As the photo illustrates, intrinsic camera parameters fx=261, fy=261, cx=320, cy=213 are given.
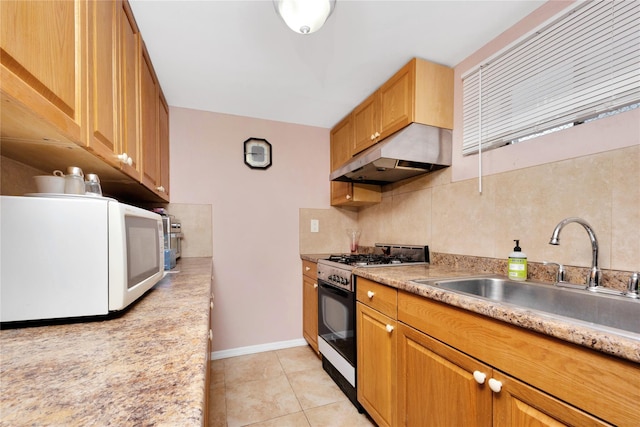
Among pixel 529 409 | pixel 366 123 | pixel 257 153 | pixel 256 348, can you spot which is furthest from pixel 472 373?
pixel 257 153

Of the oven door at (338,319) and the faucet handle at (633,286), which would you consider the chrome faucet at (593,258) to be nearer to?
the faucet handle at (633,286)

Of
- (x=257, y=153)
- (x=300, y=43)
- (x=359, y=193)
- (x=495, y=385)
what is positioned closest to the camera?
(x=495, y=385)

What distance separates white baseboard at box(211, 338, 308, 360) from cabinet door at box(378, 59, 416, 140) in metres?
2.04

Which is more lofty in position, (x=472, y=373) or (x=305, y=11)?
(x=305, y=11)

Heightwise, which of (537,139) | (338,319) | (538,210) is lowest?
(338,319)

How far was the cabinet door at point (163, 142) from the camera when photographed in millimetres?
1888

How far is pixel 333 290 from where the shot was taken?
74.3 inches

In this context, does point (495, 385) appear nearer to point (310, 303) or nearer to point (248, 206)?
point (310, 303)

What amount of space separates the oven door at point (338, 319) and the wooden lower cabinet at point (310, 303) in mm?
169

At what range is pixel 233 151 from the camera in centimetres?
243

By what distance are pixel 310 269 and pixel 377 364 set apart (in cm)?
113

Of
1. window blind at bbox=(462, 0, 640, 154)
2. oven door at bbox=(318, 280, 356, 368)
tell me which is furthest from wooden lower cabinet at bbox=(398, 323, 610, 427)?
window blind at bbox=(462, 0, 640, 154)

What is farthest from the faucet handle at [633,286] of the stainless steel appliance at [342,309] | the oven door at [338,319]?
the oven door at [338,319]

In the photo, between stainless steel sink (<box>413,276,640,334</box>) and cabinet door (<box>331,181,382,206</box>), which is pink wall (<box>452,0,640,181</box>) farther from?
cabinet door (<box>331,181,382,206</box>)
